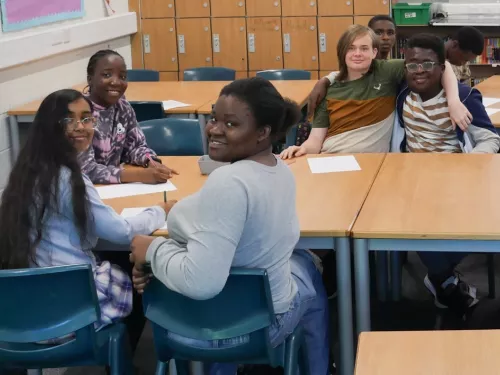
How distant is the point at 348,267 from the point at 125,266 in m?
0.95

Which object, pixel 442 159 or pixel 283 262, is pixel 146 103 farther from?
pixel 283 262

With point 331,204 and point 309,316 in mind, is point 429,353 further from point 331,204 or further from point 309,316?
point 331,204

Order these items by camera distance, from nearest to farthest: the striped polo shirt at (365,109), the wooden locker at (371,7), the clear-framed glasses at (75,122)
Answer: the clear-framed glasses at (75,122), the striped polo shirt at (365,109), the wooden locker at (371,7)

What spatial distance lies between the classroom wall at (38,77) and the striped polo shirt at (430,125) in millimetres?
2192

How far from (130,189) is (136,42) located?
177 inches

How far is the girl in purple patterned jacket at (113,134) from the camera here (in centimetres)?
311

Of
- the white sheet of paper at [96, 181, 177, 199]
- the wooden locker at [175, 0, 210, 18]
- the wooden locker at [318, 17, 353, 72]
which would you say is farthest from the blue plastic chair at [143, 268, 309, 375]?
the wooden locker at [175, 0, 210, 18]

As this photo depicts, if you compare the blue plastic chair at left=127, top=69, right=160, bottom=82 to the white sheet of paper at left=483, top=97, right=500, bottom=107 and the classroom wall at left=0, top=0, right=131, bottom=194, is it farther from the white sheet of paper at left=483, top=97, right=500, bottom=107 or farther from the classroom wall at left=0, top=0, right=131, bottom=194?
the white sheet of paper at left=483, top=97, right=500, bottom=107

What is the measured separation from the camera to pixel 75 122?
8.46 feet

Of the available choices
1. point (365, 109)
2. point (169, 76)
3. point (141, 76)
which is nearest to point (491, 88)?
point (365, 109)

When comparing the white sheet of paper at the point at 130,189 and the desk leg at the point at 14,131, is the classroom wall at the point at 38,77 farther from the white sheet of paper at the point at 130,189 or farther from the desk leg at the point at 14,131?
the white sheet of paper at the point at 130,189

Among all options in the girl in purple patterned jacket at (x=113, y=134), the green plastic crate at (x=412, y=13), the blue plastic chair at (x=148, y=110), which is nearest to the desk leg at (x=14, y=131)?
the blue plastic chair at (x=148, y=110)

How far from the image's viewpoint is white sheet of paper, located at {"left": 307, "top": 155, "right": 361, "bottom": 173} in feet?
10.4

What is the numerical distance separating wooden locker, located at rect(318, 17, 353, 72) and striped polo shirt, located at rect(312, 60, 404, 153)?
3.35 metres
